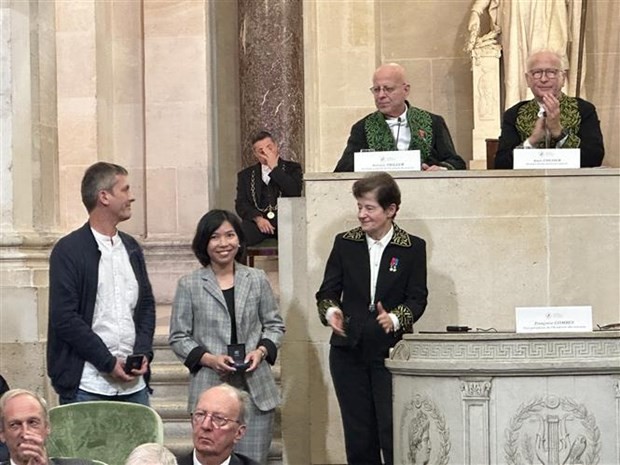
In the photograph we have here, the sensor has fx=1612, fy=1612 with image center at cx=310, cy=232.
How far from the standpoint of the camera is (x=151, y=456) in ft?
17.5

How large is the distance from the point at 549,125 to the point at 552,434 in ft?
7.25

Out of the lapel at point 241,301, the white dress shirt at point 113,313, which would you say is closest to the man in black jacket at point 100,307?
the white dress shirt at point 113,313

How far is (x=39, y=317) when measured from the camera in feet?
29.8

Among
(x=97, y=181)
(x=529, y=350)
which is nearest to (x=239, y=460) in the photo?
(x=529, y=350)

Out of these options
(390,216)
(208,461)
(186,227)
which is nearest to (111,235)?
(390,216)

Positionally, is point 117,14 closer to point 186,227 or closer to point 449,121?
point 186,227

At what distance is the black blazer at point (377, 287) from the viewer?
7547 millimetres

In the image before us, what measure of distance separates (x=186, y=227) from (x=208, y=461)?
5.86m

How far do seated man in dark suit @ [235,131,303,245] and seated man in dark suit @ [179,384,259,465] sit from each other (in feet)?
14.8

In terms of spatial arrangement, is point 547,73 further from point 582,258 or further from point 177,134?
point 177,134

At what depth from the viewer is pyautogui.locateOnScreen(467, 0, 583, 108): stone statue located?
41.5 ft

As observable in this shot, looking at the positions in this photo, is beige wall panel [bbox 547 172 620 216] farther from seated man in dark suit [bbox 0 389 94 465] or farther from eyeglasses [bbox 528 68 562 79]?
seated man in dark suit [bbox 0 389 94 465]

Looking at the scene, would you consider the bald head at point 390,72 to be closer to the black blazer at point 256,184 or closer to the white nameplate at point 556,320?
the white nameplate at point 556,320

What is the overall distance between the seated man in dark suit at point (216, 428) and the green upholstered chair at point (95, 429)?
32.1 inches
